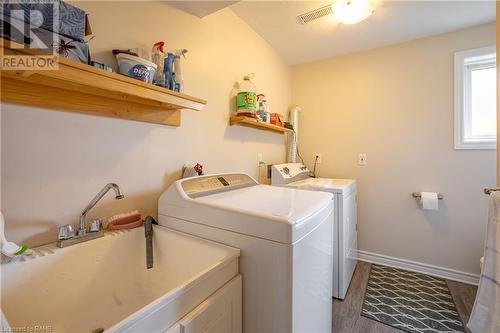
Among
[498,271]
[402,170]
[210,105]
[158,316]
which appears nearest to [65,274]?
[158,316]

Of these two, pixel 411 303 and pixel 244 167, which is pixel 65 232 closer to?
pixel 244 167

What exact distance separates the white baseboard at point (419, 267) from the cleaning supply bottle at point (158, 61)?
2655 mm

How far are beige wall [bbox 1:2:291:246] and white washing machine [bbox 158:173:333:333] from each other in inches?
10.7

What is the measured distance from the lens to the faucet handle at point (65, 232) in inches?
35.1

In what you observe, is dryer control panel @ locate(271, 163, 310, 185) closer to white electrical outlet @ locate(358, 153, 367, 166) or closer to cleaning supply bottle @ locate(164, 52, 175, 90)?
white electrical outlet @ locate(358, 153, 367, 166)

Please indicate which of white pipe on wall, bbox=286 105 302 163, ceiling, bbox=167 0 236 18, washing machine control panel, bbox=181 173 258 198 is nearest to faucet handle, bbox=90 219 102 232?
washing machine control panel, bbox=181 173 258 198

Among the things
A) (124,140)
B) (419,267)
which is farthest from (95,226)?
(419,267)

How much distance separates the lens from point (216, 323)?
2.49 feet

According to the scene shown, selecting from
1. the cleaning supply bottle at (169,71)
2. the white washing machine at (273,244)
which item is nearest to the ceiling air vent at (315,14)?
the cleaning supply bottle at (169,71)

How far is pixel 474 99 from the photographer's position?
6.90 ft

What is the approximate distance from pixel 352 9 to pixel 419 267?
8.26 ft

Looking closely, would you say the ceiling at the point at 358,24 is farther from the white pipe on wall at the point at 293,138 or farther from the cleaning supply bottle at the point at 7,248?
the cleaning supply bottle at the point at 7,248

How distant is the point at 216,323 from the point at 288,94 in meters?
2.69

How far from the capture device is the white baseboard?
205 centimetres
